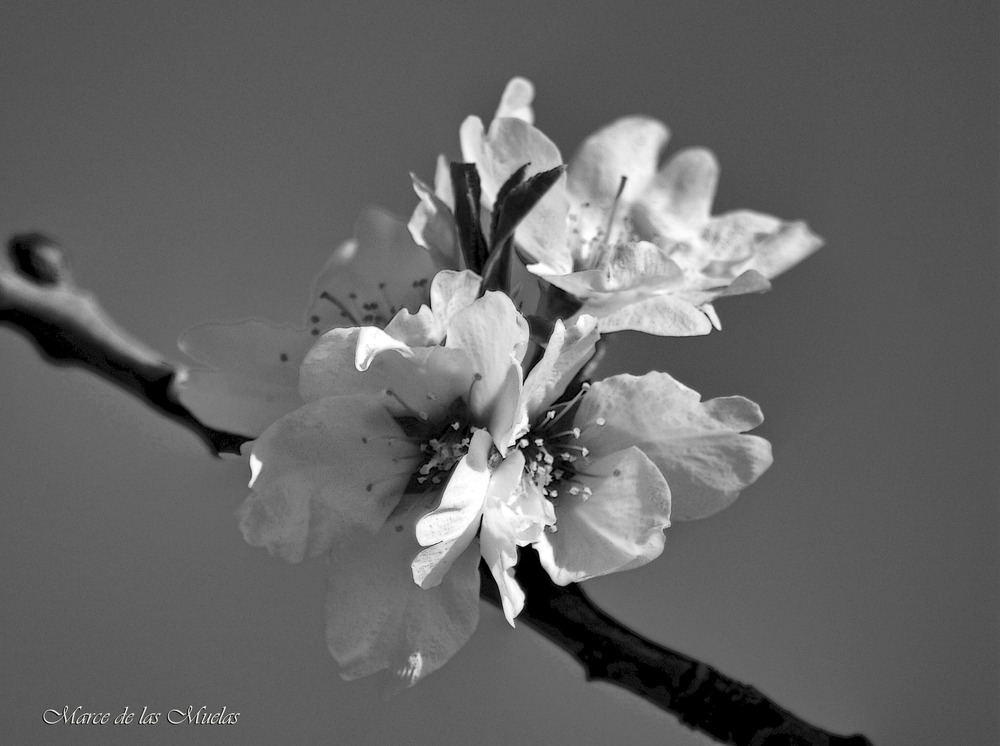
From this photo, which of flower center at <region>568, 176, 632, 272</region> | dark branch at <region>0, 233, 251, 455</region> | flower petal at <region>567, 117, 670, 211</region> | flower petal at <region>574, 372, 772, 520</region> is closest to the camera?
flower petal at <region>574, 372, 772, 520</region>

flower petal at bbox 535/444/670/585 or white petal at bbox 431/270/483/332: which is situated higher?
white petal at bbox 431/270/483/332

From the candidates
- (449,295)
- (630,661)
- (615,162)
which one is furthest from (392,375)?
(615,162)

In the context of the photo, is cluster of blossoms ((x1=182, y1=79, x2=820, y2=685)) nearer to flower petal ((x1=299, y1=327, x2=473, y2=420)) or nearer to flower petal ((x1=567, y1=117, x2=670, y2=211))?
flower petal ((x1=299, y1=327, x2=473, y2=420))

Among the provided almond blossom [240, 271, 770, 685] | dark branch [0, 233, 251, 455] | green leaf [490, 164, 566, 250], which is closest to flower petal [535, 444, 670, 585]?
almond blossom [240, 271, 770, 685]

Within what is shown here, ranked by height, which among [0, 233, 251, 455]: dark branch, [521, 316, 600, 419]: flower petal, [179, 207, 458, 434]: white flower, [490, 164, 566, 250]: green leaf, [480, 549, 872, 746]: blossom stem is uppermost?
[490, 164, 566, 250]: green leaf

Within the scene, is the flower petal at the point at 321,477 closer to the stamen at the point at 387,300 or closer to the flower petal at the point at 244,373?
the flower petal at the point at 244,373

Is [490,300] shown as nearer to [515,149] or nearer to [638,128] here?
[515,149]

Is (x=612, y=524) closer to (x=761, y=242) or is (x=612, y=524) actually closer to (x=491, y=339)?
(x=491, y=339)
